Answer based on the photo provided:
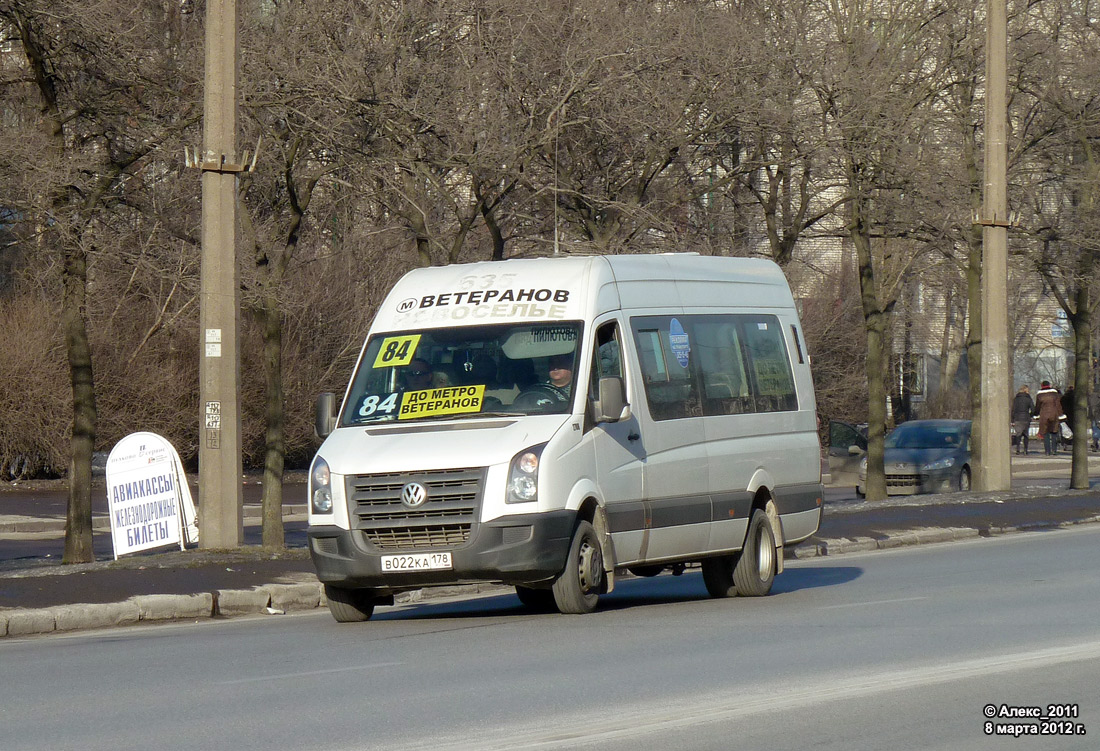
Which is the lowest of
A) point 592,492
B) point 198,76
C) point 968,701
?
point 968,701

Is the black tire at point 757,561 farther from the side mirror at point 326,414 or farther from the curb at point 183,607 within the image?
the side mirror at point 326,414

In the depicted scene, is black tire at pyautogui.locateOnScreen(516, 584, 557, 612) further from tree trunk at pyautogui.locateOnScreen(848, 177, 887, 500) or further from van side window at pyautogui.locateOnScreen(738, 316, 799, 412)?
tree trunk at pyautogui.locateOnScreen(848, 177, 887, 500)

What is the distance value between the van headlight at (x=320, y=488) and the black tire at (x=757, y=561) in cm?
385

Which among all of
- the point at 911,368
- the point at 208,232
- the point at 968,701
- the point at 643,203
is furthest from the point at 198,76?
the point at 911,368

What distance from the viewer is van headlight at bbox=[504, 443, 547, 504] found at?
1099 centimetres

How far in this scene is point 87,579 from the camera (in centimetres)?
1348

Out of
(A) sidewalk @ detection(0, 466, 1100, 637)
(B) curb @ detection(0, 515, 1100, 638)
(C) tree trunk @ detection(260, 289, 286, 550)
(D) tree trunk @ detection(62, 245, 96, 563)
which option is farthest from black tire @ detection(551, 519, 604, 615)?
(D) tree trunk @ detection(62, 245, 96, 563)

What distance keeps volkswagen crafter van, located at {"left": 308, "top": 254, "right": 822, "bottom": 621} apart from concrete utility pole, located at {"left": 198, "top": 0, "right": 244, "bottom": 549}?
3538 mm

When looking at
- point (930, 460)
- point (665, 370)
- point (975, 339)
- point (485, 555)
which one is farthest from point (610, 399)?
point (930, 460)

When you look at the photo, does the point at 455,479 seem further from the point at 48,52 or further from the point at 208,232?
the point at 48,52

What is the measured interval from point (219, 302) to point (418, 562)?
5.71 meters

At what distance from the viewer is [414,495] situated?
11055mm

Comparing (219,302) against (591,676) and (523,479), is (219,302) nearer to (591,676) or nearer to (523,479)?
(523,479)

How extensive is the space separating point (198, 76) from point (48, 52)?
1.67 meters
